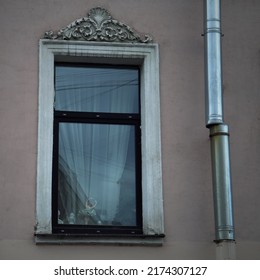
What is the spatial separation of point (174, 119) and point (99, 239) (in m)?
1.65

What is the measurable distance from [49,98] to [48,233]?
156cm

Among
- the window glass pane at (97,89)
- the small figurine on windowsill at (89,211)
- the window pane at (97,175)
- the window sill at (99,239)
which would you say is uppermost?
the window glass pane at (97,89)

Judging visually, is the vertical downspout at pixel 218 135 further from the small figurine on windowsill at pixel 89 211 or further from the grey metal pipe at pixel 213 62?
the small figurine on windowsill at pixel 89 211

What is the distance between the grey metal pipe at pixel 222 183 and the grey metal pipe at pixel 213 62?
0.16m

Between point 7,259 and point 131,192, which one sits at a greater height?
point 131,192

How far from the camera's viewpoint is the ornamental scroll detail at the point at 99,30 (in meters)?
11.3

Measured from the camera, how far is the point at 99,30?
11.4 m

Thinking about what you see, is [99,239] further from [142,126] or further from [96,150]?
[142,126]

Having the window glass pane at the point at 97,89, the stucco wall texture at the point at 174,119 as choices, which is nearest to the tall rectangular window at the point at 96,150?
the window glass pane at the point at 97,89

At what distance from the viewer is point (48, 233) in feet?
34.5

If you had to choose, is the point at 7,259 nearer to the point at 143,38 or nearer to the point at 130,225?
the point at 130,225

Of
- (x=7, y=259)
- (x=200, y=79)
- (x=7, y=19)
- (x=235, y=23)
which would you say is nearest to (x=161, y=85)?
(x=200, y=79)

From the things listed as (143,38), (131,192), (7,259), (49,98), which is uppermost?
(143,38)

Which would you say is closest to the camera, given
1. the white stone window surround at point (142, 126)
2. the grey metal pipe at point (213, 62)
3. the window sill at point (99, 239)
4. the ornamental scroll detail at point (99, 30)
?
the window sill at point (99, 239)
